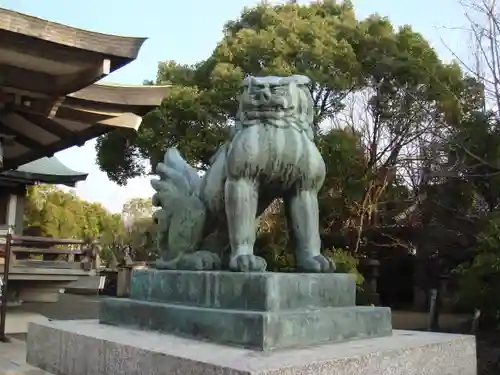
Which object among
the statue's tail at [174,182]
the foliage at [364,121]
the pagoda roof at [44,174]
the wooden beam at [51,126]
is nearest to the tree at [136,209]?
the pagoda roof at [44,174]

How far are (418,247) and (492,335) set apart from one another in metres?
4.53

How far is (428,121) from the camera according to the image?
11812 mm

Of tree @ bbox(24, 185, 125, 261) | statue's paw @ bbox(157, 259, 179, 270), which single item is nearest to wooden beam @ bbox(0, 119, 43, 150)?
statue's paw @ bbox(157, 259, 179, 270)

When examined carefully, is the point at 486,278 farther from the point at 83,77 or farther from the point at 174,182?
the point at 174,182

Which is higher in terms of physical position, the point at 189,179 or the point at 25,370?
the point at 189,179

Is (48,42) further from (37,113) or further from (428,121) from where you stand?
(428,121)

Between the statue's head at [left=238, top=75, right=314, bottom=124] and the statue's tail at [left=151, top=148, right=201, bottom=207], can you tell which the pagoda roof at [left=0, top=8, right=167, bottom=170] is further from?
the statue's head at [left=238, top=75, right=314, bottom=124]

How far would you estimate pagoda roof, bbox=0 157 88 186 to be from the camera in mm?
11734

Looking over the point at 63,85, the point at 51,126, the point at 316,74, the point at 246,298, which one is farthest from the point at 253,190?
the point at 316,74

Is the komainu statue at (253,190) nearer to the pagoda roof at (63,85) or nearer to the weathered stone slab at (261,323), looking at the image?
the weathered stone slab at (261,323)

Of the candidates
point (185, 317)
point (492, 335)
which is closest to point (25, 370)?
point (185, 317)

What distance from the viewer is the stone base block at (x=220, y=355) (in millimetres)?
1667

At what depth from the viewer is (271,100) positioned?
7.73ft

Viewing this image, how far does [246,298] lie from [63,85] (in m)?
4.05
